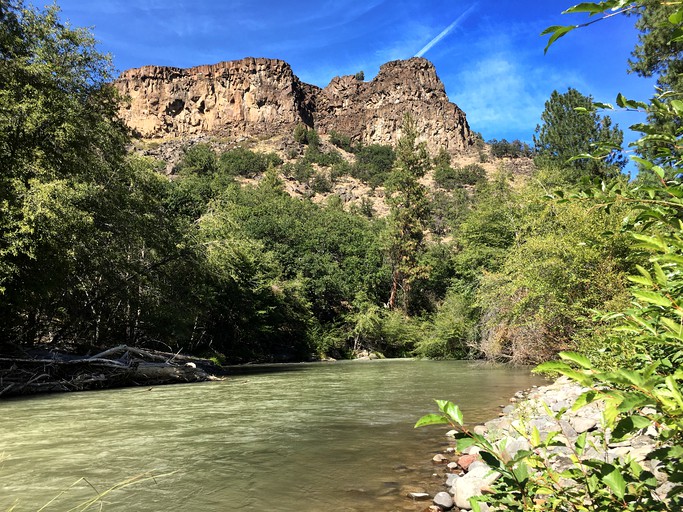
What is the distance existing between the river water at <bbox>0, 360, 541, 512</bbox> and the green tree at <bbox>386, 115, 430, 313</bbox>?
28339 mm

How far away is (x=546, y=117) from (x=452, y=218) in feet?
85.9

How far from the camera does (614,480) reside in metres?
1.33

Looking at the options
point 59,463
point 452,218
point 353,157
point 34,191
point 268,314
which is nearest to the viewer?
point 59,463

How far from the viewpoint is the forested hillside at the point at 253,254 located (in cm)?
1420

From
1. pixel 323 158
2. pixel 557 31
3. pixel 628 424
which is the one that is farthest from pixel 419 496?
pixel 323 158

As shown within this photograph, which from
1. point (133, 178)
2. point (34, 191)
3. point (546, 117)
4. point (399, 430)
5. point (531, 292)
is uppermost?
point (546, 117)

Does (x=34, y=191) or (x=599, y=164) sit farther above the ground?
(x=599, y=164)

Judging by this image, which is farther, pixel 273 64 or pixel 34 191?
pixel 273 64

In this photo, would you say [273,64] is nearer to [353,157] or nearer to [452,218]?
[353,157]

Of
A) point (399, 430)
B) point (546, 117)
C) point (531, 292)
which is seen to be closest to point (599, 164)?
point (546, 117)

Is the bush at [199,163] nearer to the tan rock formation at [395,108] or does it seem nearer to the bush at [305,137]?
the bush at [305,137]

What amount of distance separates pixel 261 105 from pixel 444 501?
11512 centimetres

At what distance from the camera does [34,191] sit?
45.6ft

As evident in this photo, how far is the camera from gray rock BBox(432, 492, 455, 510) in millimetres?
4605
